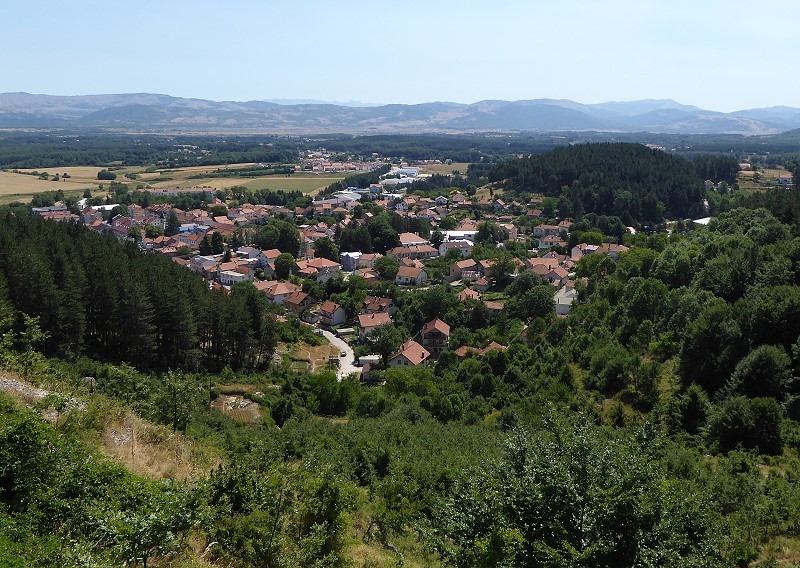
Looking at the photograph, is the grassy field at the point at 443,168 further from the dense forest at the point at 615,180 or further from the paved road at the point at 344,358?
the paved road at the point at 344,358

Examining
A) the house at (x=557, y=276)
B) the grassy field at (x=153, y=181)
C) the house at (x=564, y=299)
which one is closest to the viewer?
the house at (x=564, y=299)

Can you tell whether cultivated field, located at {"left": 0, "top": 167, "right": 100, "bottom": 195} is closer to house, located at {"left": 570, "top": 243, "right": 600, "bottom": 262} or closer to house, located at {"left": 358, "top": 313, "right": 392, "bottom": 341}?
house, located at {"left": 358, "top": 313, "right": 392, "bottom": 341}

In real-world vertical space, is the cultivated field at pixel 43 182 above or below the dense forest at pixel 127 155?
below

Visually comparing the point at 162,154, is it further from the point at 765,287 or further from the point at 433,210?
the point at 765,287

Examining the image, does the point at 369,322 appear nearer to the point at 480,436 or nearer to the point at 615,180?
the point at 480,436

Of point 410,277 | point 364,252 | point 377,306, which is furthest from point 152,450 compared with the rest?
point 364,252

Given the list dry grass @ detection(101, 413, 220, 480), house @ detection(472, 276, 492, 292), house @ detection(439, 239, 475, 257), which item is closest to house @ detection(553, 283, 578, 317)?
house @ detection(472, 276, 492, 292)

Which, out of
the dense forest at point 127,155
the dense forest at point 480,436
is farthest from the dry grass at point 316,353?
the dense forest at point 127,155
